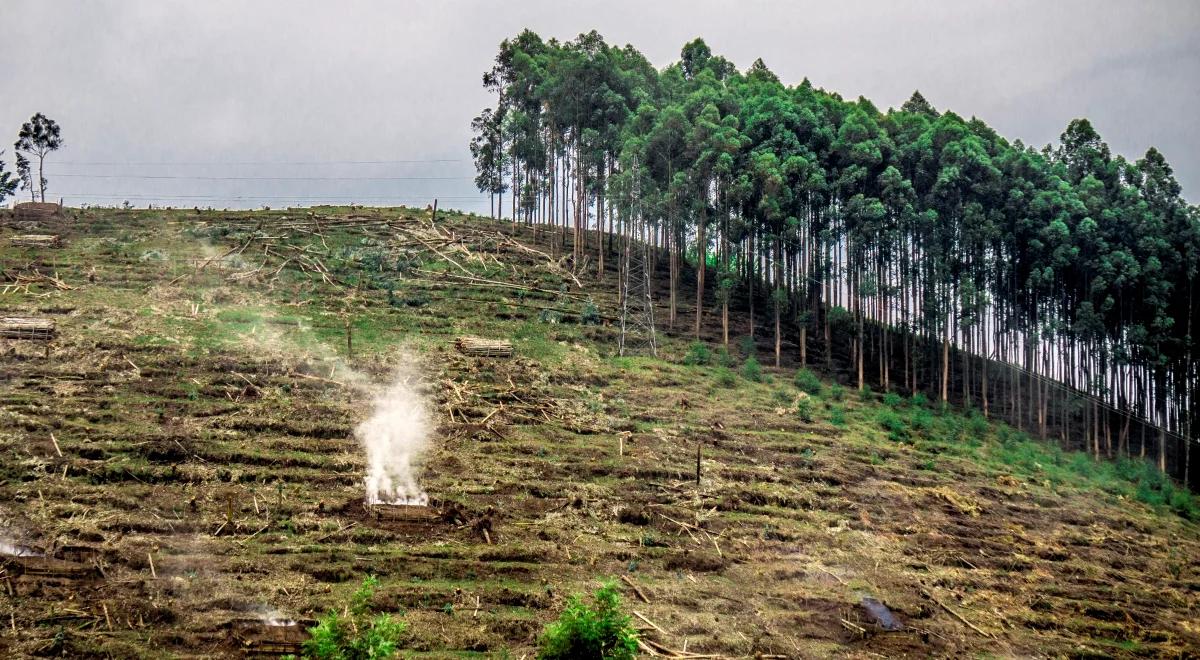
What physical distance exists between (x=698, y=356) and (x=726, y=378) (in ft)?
6.98

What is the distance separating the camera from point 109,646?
17.8 m

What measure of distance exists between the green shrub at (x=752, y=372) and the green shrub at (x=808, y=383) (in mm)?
1599

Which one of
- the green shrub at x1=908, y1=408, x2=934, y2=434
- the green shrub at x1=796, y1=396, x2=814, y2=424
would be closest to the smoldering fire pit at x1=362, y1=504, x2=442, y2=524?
the green shrub at x1=796, y1=396, x2=814, y2=424

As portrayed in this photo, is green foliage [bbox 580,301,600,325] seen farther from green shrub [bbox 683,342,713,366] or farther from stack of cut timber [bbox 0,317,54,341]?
stack of cut timber [bbox 0,317,54,341]

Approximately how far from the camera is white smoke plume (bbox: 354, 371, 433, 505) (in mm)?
24375

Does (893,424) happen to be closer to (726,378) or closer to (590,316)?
(726,378)

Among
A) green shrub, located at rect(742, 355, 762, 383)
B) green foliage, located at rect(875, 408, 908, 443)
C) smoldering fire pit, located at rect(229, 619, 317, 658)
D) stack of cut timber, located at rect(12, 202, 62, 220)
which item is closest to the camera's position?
smoldering fire pit, located at rect(229, 619, 317, 658)

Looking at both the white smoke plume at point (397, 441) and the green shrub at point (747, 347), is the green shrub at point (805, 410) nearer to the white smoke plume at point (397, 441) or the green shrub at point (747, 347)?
the green shrub at point (747, 347)

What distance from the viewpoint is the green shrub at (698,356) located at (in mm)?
36969

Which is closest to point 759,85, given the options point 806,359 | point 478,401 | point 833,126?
point 833,126

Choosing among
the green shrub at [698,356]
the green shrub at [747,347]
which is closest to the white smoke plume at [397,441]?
the green shrub at [698,356]

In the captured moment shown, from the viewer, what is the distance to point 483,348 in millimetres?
33812

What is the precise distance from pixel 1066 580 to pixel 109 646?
80.7 ft

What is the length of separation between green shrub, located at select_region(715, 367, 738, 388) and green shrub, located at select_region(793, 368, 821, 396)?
2.77m
